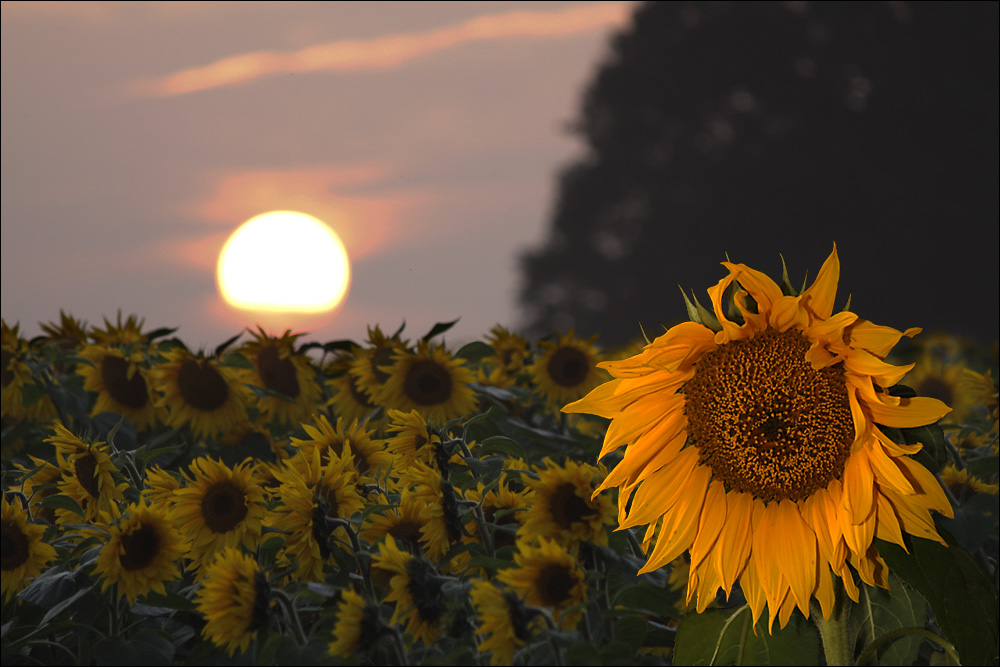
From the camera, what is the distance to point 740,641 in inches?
54.0

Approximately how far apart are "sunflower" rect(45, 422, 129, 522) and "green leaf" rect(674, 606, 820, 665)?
1.27 metres

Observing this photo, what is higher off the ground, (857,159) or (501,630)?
(857,159)

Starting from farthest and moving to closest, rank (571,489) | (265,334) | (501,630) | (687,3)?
(687,3), (265,334), (571,489), (501,630)

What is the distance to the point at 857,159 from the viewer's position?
22.8m

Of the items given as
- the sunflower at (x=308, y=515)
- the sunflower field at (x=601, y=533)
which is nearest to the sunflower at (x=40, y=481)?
the sunflower field at (x=601, y=533)

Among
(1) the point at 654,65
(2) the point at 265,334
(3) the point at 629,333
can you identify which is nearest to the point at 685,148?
(1) the point at 654,65

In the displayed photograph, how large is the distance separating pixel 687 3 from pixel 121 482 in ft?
86.1

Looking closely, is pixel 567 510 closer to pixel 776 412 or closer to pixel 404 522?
pixel 404 522

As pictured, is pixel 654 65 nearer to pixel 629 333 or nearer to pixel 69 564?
pixel 629 333

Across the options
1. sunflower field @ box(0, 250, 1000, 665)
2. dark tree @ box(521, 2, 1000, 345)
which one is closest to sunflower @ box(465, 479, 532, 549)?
sunflower field @ box(0, 250, 1000, 665)

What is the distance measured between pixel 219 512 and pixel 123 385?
5.21 feet

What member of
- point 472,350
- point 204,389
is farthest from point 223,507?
point 472,350

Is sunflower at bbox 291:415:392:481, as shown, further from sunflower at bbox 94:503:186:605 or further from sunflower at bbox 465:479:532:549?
sunflower at bbox 94:503:186:605

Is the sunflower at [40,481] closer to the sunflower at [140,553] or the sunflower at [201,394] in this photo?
the sunflower at [140,553]
